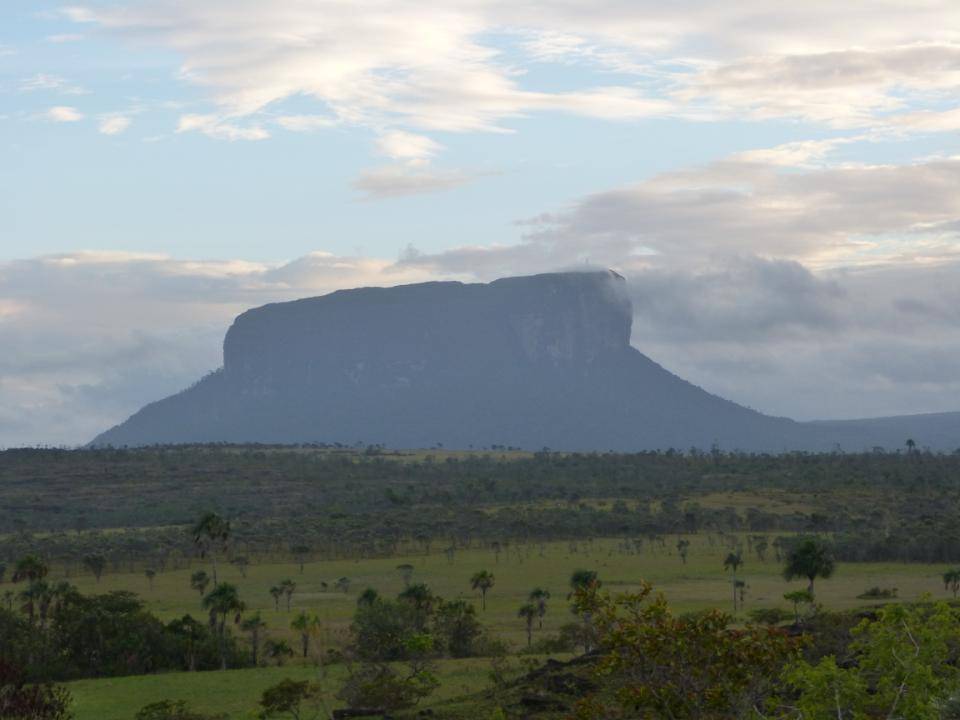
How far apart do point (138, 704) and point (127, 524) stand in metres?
101

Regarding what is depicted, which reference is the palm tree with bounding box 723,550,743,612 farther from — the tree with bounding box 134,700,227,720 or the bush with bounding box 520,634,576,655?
the tree with bounding box 134,700,227,720

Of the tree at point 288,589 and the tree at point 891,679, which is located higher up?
the tree at point 891,679

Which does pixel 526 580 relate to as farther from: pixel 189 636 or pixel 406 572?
pixel 189 636

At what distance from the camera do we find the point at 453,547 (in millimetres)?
116812

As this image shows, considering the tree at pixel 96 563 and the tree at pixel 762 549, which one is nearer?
the tree at pixel 96 563

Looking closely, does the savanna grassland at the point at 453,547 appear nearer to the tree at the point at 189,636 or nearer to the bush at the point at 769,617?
the bush at the point at 769,617

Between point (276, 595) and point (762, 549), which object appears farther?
point (762, 549)

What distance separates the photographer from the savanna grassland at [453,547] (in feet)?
204

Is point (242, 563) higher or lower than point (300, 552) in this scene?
lower

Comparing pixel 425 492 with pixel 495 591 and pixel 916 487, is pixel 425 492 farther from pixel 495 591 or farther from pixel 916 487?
pixel 495 591

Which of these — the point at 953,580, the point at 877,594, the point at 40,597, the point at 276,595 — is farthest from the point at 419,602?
the point at 953,580

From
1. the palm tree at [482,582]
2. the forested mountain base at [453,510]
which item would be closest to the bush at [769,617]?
the palm tree at [482,582]

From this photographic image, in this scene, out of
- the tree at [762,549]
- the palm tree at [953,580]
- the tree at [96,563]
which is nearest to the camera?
the palm tree at [953,580]

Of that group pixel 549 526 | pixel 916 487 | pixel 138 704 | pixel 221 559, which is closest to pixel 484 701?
pixel 138 704
